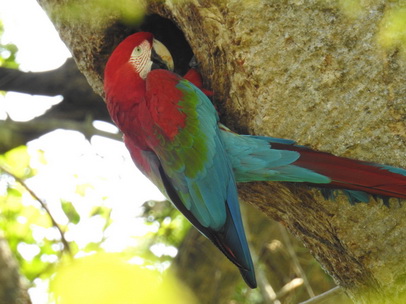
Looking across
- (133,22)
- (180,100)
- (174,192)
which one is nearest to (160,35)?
(133,22)

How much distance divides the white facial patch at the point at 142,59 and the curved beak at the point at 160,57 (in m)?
0.04

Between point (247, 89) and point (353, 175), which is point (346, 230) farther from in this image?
point (247, 89)

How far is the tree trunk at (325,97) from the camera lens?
1465 mm

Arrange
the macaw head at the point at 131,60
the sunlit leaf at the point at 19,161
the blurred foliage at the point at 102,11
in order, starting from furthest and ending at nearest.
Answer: the sunlit leaf at the point at 19,161, the blurred foliage at the point at 102,11, the macaw head at the point at 131,60

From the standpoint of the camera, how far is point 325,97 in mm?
1536

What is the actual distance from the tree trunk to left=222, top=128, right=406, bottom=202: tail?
8 cm

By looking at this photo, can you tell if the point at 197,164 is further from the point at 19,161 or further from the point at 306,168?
the point at 19,161

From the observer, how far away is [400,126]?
57.4 inches

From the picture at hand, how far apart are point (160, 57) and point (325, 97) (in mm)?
686

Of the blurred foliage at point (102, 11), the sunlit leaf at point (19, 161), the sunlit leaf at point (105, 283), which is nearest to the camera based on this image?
the sunlit leaf at point (105, 283)

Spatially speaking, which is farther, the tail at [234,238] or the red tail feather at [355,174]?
the tail at [234,238]

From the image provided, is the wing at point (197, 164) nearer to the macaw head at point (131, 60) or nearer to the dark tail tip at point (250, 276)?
the dark tail tip at point (250, 276)

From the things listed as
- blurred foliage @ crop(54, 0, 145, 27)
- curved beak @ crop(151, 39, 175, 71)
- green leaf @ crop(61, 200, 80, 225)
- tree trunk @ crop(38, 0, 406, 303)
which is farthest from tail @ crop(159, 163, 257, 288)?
green leaf @ crop(61, 200, 80, 225)

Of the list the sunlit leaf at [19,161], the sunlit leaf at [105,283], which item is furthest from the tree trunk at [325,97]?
the sunlit leaf at [19,161]
